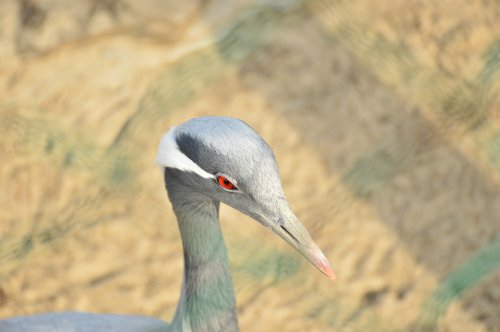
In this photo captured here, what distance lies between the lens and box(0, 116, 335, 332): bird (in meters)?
1.50

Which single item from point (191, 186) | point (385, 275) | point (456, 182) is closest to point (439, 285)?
point (385, 275)

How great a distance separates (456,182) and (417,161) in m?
0.12

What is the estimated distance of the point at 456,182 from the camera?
2.53m

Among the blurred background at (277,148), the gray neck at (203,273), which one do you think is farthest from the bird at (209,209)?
the blurred background at (277,148)

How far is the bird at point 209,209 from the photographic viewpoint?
150 centimetres

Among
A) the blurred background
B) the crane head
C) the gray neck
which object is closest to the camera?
the crane head

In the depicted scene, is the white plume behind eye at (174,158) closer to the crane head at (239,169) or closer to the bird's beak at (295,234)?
the crane head at (239,169)

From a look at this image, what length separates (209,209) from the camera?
1.71 meters

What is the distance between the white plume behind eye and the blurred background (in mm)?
828

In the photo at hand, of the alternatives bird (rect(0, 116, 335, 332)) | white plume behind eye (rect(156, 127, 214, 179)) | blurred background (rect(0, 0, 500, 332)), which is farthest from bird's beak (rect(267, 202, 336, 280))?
blurred background (rect(0, 0, 500, 332))

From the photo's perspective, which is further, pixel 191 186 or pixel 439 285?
pixel 439 285

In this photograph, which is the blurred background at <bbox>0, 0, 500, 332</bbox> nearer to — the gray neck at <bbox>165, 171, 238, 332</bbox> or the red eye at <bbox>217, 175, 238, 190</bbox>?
the gray neck at <bbox>165, 171, 238, 332</bbox>

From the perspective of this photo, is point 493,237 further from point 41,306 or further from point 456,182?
point 41,306

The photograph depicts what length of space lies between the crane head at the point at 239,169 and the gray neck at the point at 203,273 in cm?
14
